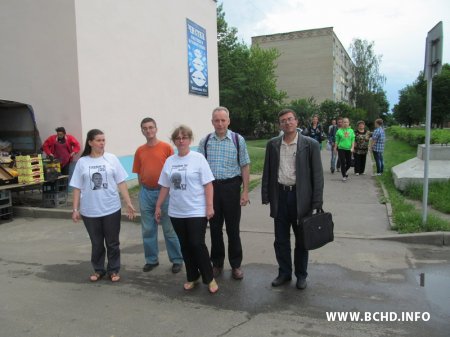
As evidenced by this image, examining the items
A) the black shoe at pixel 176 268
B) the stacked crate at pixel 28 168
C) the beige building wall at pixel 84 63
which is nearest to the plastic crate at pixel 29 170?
the stacked crate at pixel 28 168

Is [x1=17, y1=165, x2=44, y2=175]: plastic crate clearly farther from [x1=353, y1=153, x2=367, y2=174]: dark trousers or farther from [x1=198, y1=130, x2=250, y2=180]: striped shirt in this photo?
[x1=353, y1=153, x2=367, y2=174]: dark trousers

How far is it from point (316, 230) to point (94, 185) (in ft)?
8.04

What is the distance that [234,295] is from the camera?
4000 millimetres

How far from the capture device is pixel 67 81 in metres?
9.16

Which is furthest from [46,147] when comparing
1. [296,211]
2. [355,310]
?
[355,310]

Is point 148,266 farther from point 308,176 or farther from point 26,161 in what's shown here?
point 26,161

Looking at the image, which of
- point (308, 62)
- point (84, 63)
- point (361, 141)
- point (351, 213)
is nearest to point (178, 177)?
point (351, 213)

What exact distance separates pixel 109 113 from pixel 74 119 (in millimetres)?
992

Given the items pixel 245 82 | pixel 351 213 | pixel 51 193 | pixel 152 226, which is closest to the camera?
pixel 152 226

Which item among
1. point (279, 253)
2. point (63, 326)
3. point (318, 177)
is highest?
point (318, 177)

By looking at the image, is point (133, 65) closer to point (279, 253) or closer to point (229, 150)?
point (229, 150)

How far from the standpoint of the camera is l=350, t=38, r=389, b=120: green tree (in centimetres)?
5935

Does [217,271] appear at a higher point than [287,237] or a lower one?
lower

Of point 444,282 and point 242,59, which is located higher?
point 242,59
